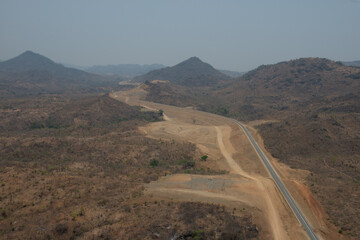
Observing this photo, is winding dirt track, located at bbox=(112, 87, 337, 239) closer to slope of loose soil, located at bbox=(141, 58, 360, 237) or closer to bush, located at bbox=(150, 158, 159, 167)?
slope of loose soil, located at bbox=(141, 58, 360, 237)

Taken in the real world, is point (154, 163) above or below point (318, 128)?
below

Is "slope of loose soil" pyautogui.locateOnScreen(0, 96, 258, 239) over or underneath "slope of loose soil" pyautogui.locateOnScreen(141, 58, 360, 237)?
underneath

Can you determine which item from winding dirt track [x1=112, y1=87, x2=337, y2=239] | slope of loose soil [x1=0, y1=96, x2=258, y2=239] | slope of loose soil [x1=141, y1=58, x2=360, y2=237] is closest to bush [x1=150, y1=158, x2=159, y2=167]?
slope of loose soil [x1=0, y1=96, x2=258, y2=239]

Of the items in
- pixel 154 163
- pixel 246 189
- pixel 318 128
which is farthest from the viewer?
pixel 318 128

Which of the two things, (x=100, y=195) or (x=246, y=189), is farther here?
(x=246, y=189)

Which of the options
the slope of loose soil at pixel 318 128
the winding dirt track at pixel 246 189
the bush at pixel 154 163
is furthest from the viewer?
the bush at pixel 154 163

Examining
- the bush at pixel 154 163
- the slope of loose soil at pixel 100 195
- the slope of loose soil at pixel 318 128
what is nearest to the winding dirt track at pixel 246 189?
the slope of loose soil at pixel 100 195

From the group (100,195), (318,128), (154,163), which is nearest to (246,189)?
(154,163)

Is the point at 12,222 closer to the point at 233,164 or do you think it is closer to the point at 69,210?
the point at 69,210

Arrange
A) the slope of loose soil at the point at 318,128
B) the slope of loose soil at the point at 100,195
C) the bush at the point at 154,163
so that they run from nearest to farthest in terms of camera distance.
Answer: the slope of loose soil at the point at 100,195 → the slope of loose soil at the point at 318,128 → the bush at the point at 154,163

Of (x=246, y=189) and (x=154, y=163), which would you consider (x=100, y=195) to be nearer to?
(x=154, y=163)

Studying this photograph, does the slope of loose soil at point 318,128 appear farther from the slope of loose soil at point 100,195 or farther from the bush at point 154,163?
the bush at point 154,163

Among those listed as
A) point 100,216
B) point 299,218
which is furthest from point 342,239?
point 100,216
